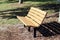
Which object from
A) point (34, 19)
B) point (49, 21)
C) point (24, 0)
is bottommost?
point (24, 0)

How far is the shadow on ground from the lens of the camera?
748cm

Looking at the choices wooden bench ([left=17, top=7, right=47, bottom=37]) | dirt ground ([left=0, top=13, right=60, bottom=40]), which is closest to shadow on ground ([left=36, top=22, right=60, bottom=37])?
dirt ground ([left=0, top=13, right=60, bottom=40])

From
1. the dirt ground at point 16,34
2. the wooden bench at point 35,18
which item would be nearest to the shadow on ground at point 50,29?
the dirt ground at point 16,34

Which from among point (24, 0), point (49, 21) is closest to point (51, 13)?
point (49, 21)

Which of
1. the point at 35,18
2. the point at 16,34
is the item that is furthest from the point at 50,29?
the point at 16,34

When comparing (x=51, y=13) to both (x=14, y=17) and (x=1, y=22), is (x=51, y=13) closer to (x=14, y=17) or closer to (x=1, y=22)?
(x=14, y=17)

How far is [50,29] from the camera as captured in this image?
8078mm

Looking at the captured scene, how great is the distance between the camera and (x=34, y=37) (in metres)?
7.14

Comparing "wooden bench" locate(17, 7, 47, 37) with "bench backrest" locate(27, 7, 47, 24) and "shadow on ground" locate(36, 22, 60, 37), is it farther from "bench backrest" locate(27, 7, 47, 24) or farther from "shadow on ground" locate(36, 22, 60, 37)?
"shadow on ground" locate(36, 22, 60, 37)

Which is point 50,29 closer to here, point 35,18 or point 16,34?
point 35,18

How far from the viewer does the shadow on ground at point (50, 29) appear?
7.48 meters

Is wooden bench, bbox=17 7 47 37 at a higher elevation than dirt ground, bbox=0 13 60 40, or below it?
higher

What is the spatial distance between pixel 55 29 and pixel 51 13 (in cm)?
313

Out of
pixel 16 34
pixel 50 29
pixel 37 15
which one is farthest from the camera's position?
pixel 50 29
